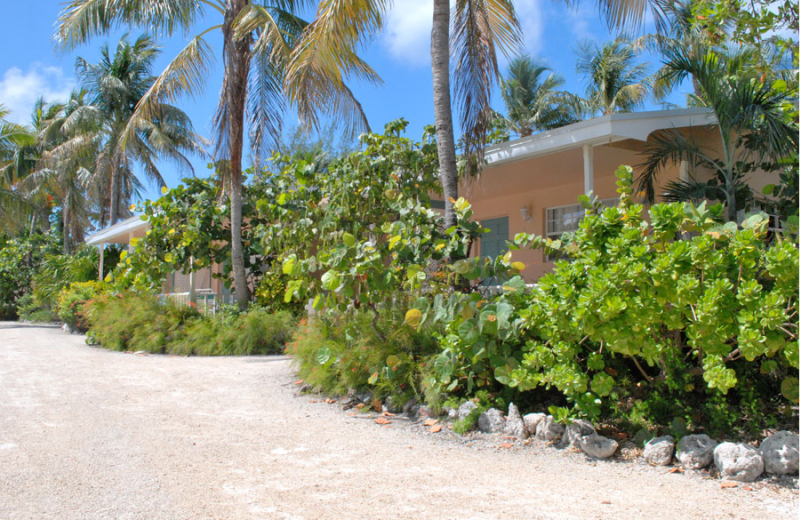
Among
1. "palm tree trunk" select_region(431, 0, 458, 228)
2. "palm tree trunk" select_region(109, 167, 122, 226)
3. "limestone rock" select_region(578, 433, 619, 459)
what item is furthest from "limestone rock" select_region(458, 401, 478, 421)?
"palm tree trunk" select_region(109, 167, 122, 226)

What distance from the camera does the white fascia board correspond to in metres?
16.0

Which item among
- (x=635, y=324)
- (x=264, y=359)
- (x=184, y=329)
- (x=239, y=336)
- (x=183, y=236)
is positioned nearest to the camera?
(x=635, y=324)

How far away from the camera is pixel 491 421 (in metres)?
4.86

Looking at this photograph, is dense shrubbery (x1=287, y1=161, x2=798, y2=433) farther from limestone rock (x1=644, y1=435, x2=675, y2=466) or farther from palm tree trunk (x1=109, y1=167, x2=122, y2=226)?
palm tree trunk (x1=109, y1=167, x2=122, y2=226)

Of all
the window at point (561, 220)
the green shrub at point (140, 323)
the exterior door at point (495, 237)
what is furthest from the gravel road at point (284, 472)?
the exterior door at point (495, 237)

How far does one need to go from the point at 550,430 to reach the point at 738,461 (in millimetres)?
1288

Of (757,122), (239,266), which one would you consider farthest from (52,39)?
(757,122)

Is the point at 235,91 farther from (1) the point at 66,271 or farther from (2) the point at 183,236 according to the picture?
(1) the point at 66,271

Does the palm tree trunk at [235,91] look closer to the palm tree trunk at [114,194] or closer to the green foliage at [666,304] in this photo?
the green foliage at [666,304]

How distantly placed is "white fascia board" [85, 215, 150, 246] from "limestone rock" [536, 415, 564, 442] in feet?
41.8

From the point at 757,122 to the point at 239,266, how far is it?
8703 millimetres

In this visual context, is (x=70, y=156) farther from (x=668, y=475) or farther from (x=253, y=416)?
(x=668, y=475)

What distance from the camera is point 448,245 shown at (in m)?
5.76

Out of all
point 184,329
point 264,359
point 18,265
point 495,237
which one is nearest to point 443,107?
point 264,359
